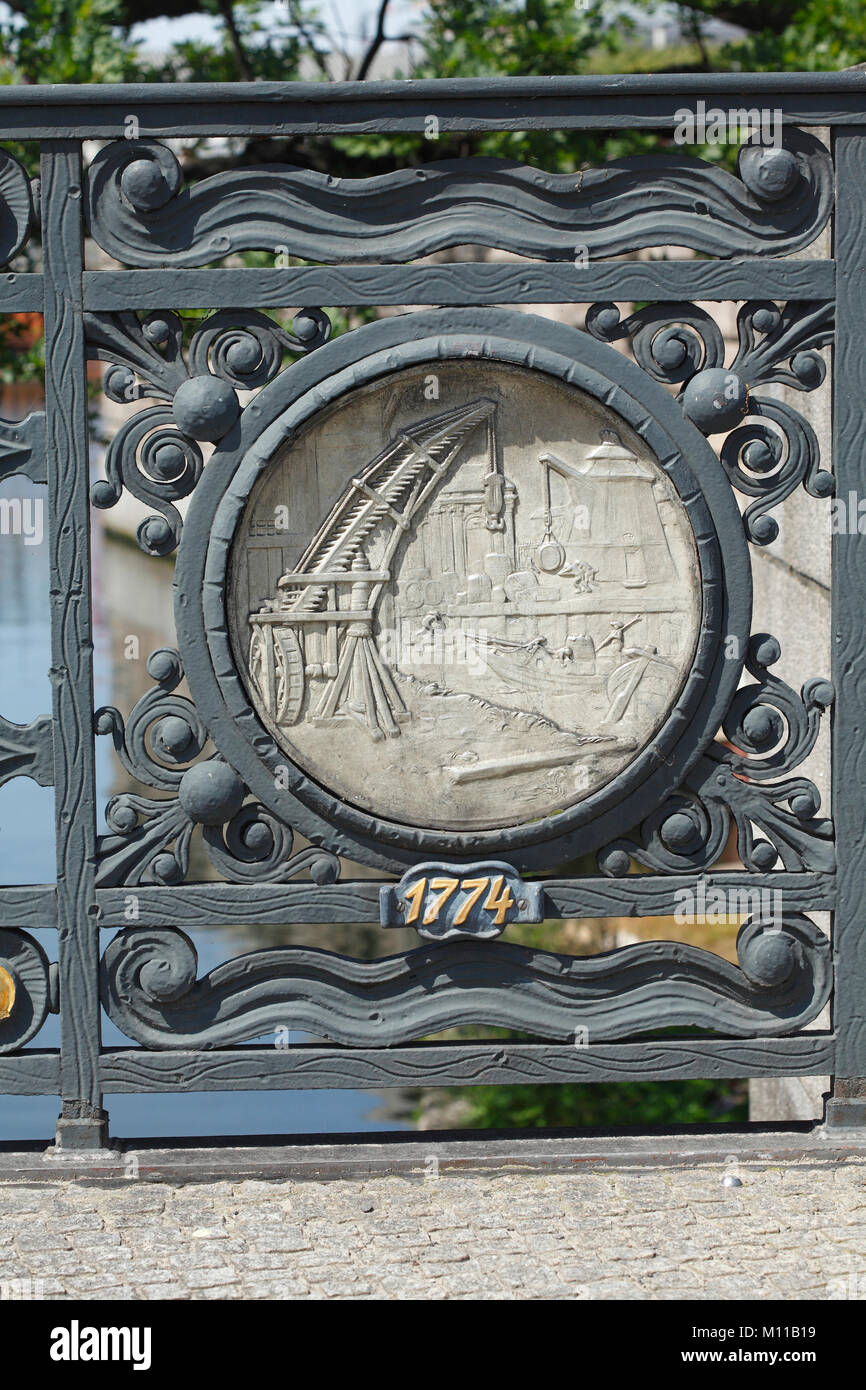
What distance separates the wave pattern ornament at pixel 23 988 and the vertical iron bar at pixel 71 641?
82 millimetres

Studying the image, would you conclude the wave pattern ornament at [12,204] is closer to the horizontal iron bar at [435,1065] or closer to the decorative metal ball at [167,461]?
the decorative metal ball at [167,461]

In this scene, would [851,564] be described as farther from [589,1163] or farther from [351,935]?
[351,935]

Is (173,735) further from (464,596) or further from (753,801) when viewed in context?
(753,801)

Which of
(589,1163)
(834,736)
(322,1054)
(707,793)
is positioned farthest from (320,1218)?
(834,736)

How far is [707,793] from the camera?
4434 mm

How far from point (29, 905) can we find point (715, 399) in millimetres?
2270

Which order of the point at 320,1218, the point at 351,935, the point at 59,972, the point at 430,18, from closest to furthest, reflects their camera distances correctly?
the point at 320,1218 → the point at 59,972 → the point at 430,18 → the point at 351,935

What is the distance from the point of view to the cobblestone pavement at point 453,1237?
3.77 m

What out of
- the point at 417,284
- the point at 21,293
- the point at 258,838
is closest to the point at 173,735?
the point at 258,838

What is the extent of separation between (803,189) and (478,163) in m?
0.87

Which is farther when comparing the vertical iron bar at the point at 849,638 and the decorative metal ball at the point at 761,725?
the decorative metal ball at the point at 761,725

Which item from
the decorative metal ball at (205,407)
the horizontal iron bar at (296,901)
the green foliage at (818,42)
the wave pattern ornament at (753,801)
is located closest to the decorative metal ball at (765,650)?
the wave pattern ornament at (753,801)

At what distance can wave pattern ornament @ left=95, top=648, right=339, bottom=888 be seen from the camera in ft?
14.2

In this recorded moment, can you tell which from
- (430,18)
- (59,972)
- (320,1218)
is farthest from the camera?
(430,18)
